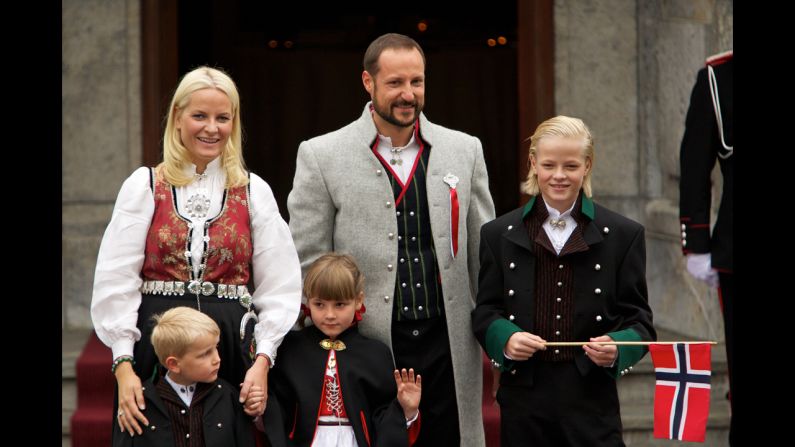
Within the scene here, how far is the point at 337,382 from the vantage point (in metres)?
3.98

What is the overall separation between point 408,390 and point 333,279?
42 centimetres

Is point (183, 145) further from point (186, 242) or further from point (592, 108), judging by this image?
point (592, 108)

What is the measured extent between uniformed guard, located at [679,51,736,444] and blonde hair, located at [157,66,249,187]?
1974mm

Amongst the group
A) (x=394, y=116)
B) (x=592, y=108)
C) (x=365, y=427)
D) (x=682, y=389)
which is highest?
(x=592, y=108)

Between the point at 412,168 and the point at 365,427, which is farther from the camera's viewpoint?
the point at 412,168

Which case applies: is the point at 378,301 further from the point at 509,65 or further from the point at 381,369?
the point at 509,65

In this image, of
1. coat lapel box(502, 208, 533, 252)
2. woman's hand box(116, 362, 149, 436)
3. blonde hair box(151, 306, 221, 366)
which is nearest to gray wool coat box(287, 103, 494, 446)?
coat lapel box(502, 208, 533, 252)

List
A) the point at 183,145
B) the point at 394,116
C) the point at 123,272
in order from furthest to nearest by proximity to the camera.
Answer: the point at 394,116, the point at 183,145, the point at 123,272

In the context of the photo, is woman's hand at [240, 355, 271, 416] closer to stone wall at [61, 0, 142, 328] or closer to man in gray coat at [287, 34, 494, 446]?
Result: man in gray coat at [287, 34, 494, 446]

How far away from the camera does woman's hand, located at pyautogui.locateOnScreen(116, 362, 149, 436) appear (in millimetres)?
3717

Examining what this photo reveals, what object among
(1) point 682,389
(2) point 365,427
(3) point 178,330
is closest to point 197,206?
(3) point 178,330

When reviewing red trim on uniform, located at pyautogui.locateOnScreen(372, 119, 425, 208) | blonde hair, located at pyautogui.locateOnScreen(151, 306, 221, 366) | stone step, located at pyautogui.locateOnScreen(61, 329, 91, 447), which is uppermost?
red trim on uniform, located at pyautogui.locateOnScreen(372, 119, 425, 208)

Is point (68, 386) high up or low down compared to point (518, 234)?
down

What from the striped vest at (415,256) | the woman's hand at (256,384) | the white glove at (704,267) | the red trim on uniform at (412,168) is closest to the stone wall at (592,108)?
the white glove at (704,267)
